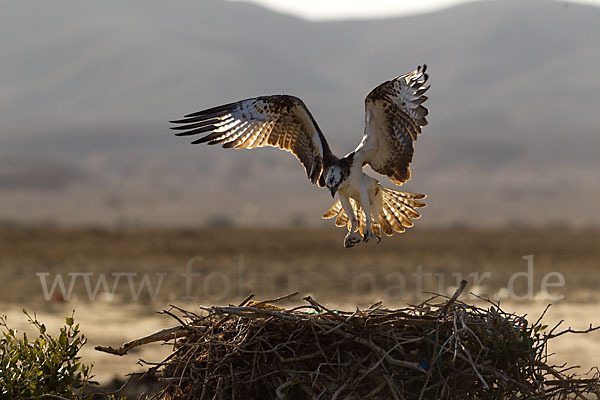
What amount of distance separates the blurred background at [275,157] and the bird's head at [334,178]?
Result: 7.28 m

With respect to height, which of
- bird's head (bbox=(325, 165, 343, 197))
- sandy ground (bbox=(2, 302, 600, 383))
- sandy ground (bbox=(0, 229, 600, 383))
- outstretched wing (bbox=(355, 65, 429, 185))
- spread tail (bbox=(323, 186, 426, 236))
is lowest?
sandy ground (bbox=(2, 302, 600, 383))

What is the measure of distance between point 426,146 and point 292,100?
62.9 metres

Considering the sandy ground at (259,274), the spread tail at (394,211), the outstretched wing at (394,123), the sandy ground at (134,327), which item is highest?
the outstretched wing at (394,123)

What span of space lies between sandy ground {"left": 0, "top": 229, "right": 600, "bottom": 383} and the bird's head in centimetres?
673

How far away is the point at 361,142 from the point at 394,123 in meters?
0.33

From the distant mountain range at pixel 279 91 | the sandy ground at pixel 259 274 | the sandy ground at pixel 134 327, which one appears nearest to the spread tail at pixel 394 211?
Answer: the sandy ground at pixel 134 327

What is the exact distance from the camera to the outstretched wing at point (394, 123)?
6930mm

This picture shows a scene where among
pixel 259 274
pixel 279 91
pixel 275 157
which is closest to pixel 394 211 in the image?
pixel 259 274

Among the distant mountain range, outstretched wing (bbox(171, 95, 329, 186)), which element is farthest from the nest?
the distant mountain range

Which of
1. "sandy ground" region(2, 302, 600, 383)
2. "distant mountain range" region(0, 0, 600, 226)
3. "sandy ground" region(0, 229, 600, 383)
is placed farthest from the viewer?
"distant mountain range" region(0, 0, 600, 226)

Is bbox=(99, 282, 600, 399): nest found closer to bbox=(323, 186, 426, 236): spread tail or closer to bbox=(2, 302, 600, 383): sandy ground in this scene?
bbox=(323, 186, 426, 236): spread tail

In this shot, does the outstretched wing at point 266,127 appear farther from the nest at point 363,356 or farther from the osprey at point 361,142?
the nest at point 363,356

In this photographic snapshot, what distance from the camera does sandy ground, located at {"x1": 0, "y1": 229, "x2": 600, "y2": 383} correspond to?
57.0 ft

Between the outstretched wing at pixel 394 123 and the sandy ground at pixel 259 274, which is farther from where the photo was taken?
the sandy ground at pixel 259 274
